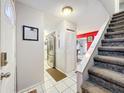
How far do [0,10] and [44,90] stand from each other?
2119 mm

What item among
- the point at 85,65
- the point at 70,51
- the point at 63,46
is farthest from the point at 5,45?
the point at 70,51

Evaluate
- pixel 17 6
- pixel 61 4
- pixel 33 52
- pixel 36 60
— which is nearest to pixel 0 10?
pixel 17 6

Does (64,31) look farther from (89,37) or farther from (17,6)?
(89,37)

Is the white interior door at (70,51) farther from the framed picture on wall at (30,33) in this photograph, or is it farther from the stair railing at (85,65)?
the stair railing at (85,65)

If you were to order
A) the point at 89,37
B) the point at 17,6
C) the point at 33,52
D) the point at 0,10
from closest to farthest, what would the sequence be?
the point at 0,10
the point at 17,6
the point at 33,52
the point at 89,37

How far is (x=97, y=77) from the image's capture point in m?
1.33

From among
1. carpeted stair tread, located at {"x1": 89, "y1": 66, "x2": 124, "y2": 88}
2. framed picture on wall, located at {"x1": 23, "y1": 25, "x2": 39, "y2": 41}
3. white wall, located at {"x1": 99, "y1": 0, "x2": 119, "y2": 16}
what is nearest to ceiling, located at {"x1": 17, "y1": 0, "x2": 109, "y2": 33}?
white wall, located at {"x1": 99, "y1": 0, "x2": 119, "y2": 16}

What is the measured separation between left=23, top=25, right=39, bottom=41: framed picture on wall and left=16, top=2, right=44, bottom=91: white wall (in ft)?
0.29

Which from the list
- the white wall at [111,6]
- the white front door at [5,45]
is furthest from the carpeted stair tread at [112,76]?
the white wall at [111,6]

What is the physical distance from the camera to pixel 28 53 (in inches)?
87.9

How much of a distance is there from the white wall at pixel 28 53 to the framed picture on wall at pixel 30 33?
90 mm

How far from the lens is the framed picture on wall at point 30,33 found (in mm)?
2152

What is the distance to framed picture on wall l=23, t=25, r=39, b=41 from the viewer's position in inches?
84.7

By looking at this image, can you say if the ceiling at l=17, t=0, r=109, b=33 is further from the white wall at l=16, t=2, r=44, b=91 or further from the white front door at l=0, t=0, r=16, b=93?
the white front door at l=0, t=0, r=16, b=93
